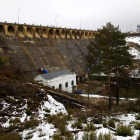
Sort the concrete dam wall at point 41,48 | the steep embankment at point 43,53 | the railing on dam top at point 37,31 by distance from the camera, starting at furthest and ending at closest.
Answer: the railing on dam top at point 37,31, the concrete dam wall at point 41,48, the steep embankment at point 43,53

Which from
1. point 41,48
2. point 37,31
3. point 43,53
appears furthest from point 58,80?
point 37,31

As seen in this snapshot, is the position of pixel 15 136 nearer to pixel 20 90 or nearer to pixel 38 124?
pixel 38 124

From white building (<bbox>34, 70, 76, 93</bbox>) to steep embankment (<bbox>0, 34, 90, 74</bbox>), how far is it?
14.8 ft

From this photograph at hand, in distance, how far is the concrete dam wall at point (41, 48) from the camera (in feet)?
93.9

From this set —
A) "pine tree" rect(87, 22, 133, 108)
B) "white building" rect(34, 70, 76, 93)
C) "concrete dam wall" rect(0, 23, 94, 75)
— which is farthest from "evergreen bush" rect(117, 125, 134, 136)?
"concrete dam wall" rect(0, 23, 94, 75)

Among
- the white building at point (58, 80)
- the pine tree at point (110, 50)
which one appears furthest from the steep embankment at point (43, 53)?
the pine tree at point (110, 50)

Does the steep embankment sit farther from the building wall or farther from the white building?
the building wall

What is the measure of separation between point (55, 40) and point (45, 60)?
1041cm

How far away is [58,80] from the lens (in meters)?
25.7

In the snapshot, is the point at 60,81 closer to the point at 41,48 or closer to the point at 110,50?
the point at 41,48

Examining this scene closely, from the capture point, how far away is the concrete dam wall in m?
28.6

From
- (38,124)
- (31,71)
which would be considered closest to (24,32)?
(31,71)

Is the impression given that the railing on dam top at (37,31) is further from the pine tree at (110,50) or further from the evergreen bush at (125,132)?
the evergreen bush at (125,132)

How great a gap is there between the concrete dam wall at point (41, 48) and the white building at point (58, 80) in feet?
14.4
